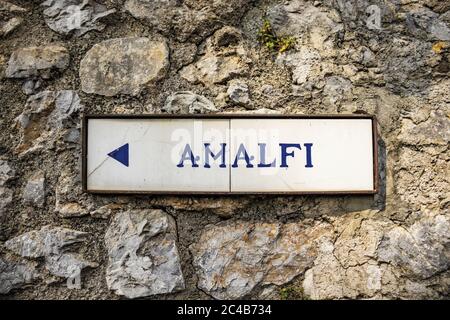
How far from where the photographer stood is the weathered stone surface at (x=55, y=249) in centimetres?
115

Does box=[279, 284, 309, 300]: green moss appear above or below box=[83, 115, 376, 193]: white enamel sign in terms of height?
below

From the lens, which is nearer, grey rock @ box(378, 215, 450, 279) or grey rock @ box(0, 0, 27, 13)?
grey rock @ box(378, 215, 450, 279)

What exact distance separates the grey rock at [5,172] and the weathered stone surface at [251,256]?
531 mm

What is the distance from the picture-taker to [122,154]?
1149mm

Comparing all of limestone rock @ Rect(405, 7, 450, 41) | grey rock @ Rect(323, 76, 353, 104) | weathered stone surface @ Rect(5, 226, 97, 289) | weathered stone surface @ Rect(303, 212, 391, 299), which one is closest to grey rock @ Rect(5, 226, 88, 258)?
weathered stone surface @ Rect(5, 226, 97, 289)

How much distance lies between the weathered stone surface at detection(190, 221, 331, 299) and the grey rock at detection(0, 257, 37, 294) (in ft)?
1.43

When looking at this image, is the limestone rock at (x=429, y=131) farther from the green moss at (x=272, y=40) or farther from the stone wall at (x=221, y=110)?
the green moss at (x=272, y=40)

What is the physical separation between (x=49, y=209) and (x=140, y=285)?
12.7 inches

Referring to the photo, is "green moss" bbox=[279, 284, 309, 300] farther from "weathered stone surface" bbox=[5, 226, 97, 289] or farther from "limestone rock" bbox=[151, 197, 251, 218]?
"weathered stone surface" bbox=[5, 226, 97, 289]

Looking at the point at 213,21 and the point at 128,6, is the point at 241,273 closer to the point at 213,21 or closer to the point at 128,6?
the point at 213,21

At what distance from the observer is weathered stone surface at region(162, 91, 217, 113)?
1.17m

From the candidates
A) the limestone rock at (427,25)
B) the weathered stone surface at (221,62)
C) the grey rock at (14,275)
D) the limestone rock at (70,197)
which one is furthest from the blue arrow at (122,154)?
the limestone rock at (427,25)

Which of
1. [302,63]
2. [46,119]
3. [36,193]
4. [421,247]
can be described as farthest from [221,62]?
[421,247]

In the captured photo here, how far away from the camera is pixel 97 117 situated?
116cm
